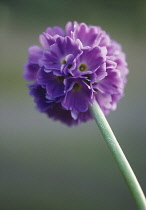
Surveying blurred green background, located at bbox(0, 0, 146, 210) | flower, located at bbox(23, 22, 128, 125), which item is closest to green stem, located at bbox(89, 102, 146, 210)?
flower, located at bbox(23, 22, 128, 125)

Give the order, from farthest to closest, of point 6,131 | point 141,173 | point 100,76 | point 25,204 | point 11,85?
1. point 11,85
2. point 6,131
3. point 25,204
4. point 141,173
5. point 100,76

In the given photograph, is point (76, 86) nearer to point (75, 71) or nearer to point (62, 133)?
point (75, 71)

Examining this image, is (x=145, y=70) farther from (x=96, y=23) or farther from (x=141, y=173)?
(x=141, y=173)

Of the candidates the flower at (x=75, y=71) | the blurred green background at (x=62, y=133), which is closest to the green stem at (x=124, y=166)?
the flower at (x=75, y=71)

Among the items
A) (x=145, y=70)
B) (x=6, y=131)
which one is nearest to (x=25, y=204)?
(x=6, y=131)

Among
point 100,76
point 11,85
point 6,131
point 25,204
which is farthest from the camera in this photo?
point 11,85

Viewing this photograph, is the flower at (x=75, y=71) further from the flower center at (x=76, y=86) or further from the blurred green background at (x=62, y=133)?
the blurred green background at (x=62, y=133)
